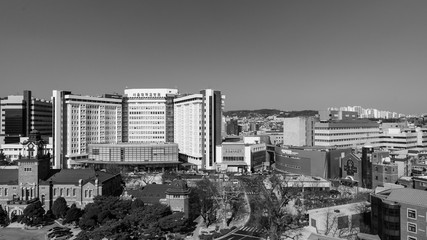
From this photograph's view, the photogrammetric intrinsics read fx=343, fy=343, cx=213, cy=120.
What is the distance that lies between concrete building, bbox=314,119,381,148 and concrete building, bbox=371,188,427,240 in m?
68.2

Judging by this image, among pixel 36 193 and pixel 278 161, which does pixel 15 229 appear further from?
pixel 278 161

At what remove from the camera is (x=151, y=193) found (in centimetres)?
6338

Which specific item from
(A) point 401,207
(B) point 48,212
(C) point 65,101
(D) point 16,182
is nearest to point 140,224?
(B) point 48,212

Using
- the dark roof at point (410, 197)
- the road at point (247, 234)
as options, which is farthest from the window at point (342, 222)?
the road at point (247, 234)

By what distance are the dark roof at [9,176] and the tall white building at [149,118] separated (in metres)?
68.3

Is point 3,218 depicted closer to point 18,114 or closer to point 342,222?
point 342,222

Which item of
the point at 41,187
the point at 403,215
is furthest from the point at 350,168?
the point at 41,187

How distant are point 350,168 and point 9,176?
256 ft

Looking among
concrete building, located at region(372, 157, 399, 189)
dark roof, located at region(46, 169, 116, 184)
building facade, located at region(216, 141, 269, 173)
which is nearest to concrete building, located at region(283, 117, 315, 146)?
building facade, located at region(216, 141, 269, 173)

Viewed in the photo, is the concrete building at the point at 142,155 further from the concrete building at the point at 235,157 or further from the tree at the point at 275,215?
the tree at the point at 275,215

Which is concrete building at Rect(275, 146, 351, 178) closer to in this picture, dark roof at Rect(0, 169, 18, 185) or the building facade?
the building facade

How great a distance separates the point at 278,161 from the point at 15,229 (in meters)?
76.2

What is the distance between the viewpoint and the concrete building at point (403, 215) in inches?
1635

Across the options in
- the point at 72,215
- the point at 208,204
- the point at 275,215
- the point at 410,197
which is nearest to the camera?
the point at 410,197
